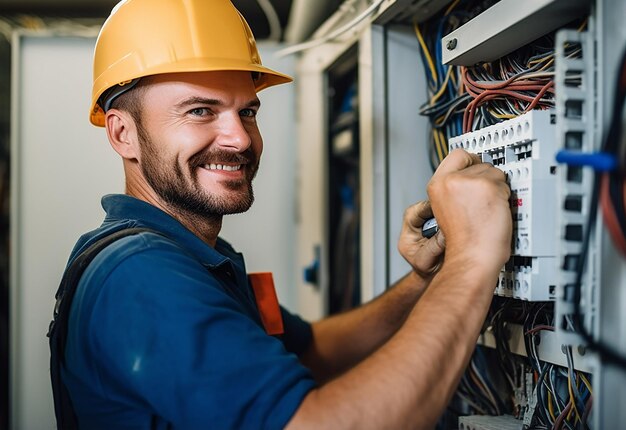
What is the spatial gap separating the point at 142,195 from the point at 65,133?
964 millimetres

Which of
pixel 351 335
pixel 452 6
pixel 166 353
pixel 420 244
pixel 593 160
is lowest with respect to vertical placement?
pixel 351 335

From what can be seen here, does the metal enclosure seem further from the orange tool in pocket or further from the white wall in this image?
the white wall

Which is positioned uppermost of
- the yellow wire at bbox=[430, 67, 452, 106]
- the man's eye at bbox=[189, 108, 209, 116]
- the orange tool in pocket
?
the yellow wire at bbox=[430, 67, 452, 106]

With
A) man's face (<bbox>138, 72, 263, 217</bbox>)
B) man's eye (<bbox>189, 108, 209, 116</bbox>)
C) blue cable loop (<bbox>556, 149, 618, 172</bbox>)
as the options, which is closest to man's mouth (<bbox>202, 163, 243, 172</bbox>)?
man's face (<bbox>138, 72, 263, 217</bbox>)

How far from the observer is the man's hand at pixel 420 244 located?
111cm

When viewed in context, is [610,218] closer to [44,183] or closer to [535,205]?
[535,205]

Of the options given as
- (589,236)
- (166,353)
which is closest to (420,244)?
(589,236)

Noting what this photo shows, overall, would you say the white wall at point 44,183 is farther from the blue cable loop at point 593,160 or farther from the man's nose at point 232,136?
the blue cable loop at point 593,160

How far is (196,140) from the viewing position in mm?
1140

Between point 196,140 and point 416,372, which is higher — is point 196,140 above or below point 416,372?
above

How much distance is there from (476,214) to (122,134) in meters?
0.76

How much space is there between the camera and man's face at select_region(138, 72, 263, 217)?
114 cm

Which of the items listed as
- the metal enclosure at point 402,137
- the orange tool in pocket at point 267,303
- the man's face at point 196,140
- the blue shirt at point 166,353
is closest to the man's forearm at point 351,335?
the metal enclosure at point 402,137

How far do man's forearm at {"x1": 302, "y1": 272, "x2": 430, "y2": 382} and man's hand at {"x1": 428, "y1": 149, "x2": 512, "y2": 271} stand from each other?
47 cm
